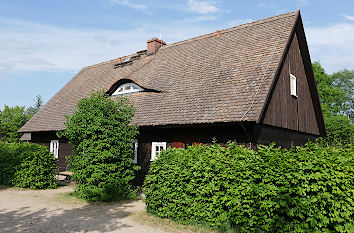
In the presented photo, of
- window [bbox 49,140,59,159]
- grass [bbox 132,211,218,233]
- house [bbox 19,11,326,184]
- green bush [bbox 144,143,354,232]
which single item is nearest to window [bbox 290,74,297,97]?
house [bbox 19,11,326,184]

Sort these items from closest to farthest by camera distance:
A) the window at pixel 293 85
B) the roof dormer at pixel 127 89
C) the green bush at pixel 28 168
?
the green bush at pixel 28 168
the window at pixel 293 85
the roof dormer at pixel 127 89

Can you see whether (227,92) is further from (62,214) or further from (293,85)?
(62,214)

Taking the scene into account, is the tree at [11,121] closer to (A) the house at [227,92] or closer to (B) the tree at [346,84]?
(A) the house at [227,92]

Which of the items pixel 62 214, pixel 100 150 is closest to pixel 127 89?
pixel 100 150

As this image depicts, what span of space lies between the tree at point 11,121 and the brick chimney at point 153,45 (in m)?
30.6

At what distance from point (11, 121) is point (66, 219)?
40.0 metres

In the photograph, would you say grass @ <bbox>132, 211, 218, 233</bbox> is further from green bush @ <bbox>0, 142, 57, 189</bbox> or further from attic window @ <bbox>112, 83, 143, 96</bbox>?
attic window @ <bbox>112, 83, 143, 96</bbox>

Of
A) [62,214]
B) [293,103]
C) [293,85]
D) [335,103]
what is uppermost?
[335,103]

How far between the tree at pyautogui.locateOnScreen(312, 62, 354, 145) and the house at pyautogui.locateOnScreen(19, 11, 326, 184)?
818 centimetres

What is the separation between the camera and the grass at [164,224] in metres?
6.79

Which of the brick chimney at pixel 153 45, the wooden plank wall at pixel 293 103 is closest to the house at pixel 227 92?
the wooden plank wall at pixel 293 103

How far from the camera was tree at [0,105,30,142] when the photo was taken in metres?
40.7

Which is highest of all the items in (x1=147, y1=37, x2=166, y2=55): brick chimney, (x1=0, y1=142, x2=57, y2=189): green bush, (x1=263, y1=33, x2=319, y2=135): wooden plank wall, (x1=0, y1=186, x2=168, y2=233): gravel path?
(x1=147, y1=37, x2=166, y2=55): brick chimney

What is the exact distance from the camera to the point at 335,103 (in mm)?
40219
